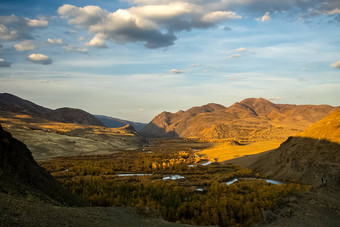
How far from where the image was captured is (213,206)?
25.8 meters

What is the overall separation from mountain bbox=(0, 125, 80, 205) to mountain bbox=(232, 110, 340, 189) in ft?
113

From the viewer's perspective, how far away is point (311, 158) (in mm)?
39656

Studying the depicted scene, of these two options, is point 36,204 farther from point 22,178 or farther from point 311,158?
point 311,158

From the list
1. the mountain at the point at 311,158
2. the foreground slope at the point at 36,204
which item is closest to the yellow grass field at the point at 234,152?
the mountain at the point at 311,158

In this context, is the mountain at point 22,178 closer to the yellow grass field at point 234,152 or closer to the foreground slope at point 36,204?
the foreground slope at point 36,204

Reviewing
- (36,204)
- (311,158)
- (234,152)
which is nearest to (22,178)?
(36,204)

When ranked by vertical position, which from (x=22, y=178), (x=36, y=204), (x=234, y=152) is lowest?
(x=234, y=152)

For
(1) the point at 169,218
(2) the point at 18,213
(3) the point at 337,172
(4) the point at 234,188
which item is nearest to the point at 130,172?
(4) the point at 234,188

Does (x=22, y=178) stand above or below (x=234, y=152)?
above

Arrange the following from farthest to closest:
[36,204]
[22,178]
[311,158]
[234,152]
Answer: [234,152]
[311,158]
[22,178]
[36,204]

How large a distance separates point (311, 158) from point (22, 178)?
4169cm

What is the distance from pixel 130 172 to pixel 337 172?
41.5m

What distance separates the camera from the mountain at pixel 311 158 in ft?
117

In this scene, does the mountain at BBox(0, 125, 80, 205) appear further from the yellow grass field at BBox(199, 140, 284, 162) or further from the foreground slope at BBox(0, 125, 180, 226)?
the yellow grass field at BBox(199, 140, 284, 162)
